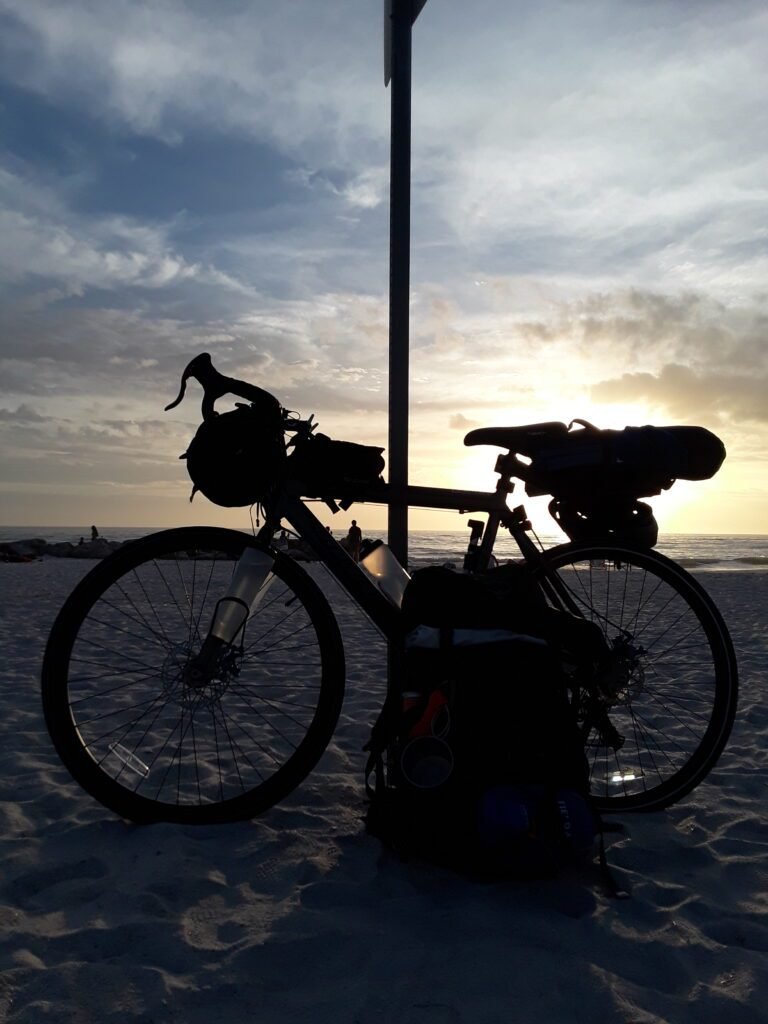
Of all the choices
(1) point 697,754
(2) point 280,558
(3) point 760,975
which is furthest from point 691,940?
(2) point 280,558

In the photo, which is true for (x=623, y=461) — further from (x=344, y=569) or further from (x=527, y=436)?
(x=344, y=569)

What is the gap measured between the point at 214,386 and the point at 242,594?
2.71 ft

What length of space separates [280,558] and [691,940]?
1.87m

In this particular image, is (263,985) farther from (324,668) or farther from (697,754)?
(697,754)

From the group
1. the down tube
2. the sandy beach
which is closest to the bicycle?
the down tube

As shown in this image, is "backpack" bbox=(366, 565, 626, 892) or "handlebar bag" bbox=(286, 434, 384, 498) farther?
"handlebar bag" bbox=(286, 434, 384, 498)

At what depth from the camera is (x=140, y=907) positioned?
2262 millimetres

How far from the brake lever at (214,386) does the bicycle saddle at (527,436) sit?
2.91ft

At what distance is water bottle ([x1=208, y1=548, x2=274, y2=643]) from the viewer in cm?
286

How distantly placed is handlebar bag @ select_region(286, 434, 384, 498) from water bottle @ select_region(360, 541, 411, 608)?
0.28 m

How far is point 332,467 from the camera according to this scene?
2986mm

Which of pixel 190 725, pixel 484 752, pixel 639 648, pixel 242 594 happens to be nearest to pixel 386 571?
pixel 242 594

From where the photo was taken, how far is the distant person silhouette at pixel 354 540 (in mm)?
3082

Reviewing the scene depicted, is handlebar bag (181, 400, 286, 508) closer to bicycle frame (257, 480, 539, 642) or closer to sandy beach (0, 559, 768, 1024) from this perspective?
bicycle frame (257, 480, 539, 642)
